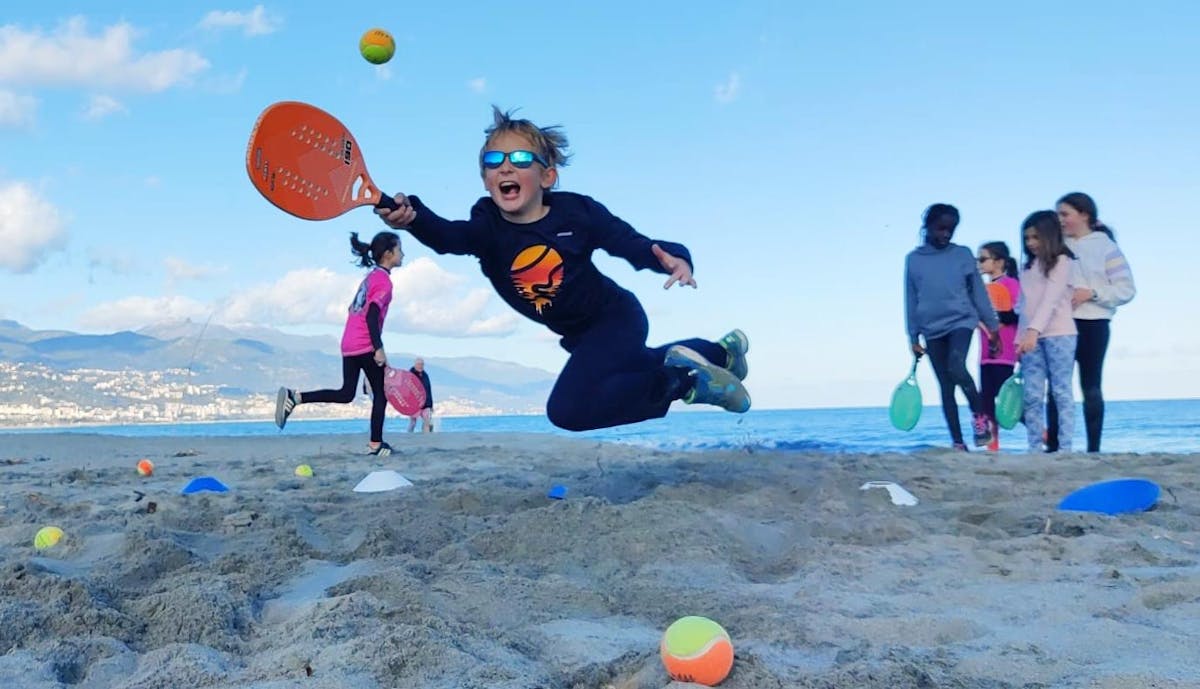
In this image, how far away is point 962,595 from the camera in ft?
6.85

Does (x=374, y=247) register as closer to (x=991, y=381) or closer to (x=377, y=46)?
(x=377, y=46)

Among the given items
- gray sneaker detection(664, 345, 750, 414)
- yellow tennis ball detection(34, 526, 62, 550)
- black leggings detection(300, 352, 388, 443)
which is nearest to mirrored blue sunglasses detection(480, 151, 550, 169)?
gray sneaker detection(664, 345, 750, 414)

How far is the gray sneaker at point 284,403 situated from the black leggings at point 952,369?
4936mm

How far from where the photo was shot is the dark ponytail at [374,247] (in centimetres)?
619

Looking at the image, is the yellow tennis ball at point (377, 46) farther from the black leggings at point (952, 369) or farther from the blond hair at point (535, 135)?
the black leggings at point (952, 369)

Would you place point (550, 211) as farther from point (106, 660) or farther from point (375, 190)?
point (106, 660)

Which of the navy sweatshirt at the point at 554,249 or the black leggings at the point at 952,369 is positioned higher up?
the navy sweatshirt at the point at 554,249

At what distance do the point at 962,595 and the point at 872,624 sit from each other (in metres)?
0.42

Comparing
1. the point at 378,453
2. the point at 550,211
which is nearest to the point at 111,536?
the point at 550,211

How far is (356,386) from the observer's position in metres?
6.39

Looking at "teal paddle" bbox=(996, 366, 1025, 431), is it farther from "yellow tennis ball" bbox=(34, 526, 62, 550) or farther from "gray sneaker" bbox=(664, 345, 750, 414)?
"yellow tennis ball" bbox=(34, 526, 62, 550)

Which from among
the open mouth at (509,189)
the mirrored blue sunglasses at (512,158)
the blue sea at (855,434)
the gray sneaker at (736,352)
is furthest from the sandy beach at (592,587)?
the blue sea at (855,434)

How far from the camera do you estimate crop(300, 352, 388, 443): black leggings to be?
626 centimetres

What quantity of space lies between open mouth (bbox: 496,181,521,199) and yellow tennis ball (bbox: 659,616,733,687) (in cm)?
243
